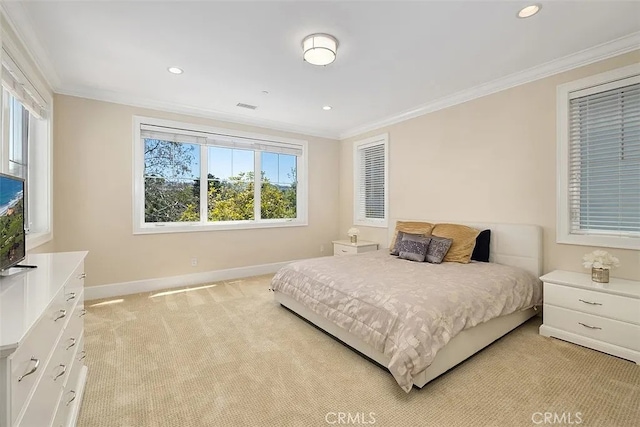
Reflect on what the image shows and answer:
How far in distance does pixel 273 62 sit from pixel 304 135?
2548 millimetres

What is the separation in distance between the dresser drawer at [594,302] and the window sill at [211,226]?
380 cm

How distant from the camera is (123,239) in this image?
393cm

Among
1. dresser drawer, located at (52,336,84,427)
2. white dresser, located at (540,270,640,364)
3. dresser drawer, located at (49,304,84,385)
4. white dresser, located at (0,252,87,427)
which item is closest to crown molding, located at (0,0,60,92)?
white dresser, located at (0,252,87,427)

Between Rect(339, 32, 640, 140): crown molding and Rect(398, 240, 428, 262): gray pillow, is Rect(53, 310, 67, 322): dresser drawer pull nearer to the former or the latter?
Rect(398, 240, 428, 262): gray pillow

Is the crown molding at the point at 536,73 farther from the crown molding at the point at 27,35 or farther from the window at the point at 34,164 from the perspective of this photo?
the window at the point at 34,164

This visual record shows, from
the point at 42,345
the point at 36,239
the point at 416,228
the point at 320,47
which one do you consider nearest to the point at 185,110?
the point at 36,239

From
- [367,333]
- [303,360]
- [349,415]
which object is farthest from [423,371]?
[303,360]

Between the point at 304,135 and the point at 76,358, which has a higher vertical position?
the point at 304,135

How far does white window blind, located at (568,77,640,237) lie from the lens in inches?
104

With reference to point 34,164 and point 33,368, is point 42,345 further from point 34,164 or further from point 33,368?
point 34,164

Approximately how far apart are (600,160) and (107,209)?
5575 millimetres

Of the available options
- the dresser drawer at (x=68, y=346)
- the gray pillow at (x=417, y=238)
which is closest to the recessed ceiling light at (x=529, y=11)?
the gray pillow at (x=417, y=238)

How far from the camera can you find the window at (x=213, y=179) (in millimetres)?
4152

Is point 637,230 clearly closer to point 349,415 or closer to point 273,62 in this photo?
point 349,415
